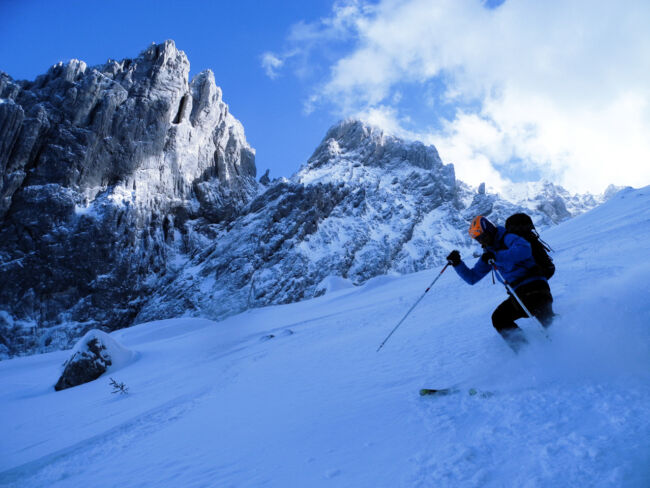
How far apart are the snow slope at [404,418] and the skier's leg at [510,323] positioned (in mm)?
170

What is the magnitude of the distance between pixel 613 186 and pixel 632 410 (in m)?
228

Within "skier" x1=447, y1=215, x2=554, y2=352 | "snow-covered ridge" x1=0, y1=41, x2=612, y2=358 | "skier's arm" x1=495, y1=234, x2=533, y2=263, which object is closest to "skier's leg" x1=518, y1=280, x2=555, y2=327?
"skier" x1=447, y1=215, x2=554, y2=352

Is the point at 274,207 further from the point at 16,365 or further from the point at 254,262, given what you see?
the point at 16,365

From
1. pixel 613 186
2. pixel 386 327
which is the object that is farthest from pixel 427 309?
pixel 613 186

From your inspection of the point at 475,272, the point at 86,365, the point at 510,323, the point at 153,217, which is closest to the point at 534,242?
the point at 475,272

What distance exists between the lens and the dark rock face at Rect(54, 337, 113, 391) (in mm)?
11914

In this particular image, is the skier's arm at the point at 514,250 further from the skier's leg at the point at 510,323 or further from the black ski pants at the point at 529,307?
the skier's leg at the point at 510,323

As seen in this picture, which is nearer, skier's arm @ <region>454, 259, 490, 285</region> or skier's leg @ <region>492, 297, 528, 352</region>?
skier's leg @ <region>492, 297, 528, 352</region>

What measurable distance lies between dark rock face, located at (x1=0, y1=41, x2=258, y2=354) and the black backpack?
64.4 meters

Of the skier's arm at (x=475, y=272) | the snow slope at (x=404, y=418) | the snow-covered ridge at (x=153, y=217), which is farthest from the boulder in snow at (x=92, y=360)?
the snow-covered ridge at (x=153, y=217)

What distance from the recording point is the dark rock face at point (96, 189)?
54.2m

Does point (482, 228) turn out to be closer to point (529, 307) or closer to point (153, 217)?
point (529, 307)

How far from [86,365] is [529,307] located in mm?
14289

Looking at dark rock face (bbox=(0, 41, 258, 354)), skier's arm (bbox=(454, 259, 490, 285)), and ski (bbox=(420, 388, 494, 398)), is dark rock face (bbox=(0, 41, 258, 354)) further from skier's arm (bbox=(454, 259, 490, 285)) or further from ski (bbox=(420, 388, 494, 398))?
ski (bbox=(420, 388, 494, 398))
